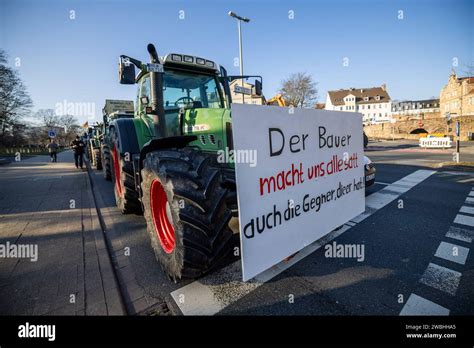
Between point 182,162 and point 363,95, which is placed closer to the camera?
point 182,162

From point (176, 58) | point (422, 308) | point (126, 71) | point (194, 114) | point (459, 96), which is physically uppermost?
point (459, 96)

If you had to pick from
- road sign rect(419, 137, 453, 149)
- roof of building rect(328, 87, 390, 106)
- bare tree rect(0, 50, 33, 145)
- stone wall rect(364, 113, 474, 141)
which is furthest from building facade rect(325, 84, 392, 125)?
bare tree rect(0, 50, 33, 145)

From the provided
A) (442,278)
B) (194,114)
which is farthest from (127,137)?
(442,278)

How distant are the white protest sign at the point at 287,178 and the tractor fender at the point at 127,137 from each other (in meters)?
3.27

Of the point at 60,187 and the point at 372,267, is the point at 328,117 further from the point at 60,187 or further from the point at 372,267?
the point at 60,187

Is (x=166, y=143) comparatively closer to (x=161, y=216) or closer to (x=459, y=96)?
(x=161, y=216)

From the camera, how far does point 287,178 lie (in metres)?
2.56

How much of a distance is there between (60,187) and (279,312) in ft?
30.2

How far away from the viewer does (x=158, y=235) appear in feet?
10.1

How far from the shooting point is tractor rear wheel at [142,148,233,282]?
7.72ft

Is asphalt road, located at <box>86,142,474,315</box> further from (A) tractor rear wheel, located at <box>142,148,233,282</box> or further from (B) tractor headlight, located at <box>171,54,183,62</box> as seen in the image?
(B) tractor headlight, located at <box>171,54,183,62</box>

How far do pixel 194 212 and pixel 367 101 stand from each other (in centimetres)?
8567

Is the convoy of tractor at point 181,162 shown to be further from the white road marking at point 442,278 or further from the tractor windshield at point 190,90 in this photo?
the white road marking at point 442,278
